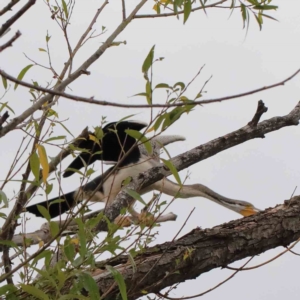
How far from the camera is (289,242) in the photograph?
176cm

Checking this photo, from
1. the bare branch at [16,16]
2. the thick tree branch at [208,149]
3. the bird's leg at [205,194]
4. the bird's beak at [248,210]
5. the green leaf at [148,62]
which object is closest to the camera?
the bare branch at [16,16]

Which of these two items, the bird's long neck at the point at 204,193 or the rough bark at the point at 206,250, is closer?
the rough bark at the point at 206,250

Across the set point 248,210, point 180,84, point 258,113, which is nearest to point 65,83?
point 180,84

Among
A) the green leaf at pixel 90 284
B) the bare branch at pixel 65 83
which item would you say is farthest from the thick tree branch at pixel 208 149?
the green leaf at pixel 90 284

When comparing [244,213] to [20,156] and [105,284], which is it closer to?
[105,284]

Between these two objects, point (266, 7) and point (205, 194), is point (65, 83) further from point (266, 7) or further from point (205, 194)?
point (205, 194)

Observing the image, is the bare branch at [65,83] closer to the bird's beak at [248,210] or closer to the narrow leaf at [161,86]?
the narrow leaf at [161,86]

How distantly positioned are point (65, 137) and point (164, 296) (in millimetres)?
536

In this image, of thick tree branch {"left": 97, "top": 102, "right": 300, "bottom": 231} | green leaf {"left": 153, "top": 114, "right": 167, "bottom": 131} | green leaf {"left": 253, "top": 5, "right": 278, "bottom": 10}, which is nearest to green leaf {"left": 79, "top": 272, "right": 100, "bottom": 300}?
green leaf {"left": 153, "top": 114, "right": 167, "bottom": 131}

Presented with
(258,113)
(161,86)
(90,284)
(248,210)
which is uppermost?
(258,113)

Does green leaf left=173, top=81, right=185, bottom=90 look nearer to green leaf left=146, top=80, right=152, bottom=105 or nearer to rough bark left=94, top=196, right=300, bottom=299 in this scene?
green leaf left=146, top=80, right=152, bottom=105

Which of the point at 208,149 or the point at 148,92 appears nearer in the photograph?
the point at 148,92

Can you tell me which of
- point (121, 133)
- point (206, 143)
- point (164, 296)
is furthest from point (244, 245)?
point (121, 133)

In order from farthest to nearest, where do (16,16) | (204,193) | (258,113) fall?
(204,193)
(258,113)
(16,16)
